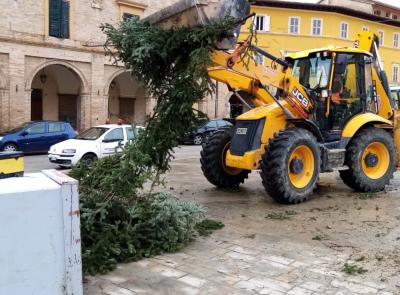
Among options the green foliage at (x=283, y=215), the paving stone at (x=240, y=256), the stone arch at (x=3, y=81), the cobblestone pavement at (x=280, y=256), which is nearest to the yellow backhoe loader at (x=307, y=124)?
the green foliage at (x=283, y=215)

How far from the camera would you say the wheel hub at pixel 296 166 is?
814 cm

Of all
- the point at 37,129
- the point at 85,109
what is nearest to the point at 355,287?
the point at 37,129

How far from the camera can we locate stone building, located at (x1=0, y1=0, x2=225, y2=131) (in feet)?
80.0

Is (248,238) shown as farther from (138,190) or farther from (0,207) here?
(0,207)

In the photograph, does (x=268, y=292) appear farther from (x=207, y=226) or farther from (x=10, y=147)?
(x=10, y=147)

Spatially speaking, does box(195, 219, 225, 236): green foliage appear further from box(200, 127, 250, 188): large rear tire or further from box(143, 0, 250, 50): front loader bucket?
box(200, 127, 250, 188): large rear tire

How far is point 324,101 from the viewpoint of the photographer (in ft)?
29.8

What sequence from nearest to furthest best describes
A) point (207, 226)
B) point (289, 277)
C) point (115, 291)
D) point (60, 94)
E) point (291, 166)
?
1. point (115, 291)
2. point (289, 277)
3. point (207, 226)
4. point (291, 166)
5. point (60, 94)

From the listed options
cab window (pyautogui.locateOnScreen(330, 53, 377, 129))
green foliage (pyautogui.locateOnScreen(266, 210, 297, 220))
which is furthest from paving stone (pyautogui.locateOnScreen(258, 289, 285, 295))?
cab window (pyautogui.locateOnScreen(330, 53, 377, 129))

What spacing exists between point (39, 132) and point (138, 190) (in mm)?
14334

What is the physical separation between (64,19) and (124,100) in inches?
288

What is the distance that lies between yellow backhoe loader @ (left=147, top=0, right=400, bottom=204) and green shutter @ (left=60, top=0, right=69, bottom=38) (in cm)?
1964

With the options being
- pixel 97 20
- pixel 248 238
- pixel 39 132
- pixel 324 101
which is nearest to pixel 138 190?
pixel 248 238

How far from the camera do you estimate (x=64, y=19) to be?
2647 cm
